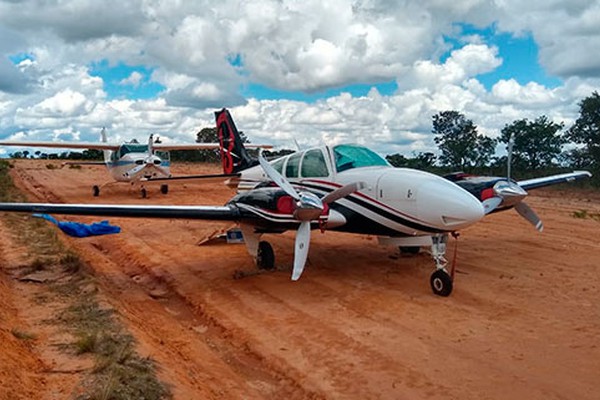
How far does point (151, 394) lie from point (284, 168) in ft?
21.7

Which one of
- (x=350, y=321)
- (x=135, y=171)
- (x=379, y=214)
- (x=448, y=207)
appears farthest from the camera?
(x=135, y=171)

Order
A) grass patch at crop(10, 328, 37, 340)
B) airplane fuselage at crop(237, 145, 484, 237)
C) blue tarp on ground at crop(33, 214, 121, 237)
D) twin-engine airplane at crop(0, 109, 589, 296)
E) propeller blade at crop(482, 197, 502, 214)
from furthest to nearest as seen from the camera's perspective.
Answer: blue tarp on ground at crop(33, 214, 121, 237) → propeller blade at crop(482, 197, 502, 214) → twin-engine airplane at crop(0, 109, 589, 296) → airplane fuselage at crop(237, 145, 484, 237) → grass patch at crop(10, 328, 37, 340)

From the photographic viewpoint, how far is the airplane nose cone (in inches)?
292

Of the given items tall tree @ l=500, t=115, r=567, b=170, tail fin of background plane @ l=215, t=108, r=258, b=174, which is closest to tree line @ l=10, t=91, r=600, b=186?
tall tree @ l=500, t=115, r=567, b=170

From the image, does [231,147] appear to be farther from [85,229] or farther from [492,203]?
[492,203]

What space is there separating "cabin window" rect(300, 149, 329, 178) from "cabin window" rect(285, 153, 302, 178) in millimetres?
156

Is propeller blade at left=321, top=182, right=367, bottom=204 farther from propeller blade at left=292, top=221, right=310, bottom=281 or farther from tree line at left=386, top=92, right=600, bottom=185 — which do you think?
tree line at left=386, top=92, right=600, bottom=185

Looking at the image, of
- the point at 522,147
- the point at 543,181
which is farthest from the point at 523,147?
the point at 543,181

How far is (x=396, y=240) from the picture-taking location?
869cm

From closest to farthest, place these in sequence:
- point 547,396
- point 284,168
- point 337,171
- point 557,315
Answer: point 547,396 → point 557,315 → point 337,171 → point 284,168

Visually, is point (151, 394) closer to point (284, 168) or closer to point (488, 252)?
point (284, 168)

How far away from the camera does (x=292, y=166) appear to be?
1015cm

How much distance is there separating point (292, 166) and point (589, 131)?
2602cm

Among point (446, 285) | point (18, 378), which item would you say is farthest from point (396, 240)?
point (18, 378)
